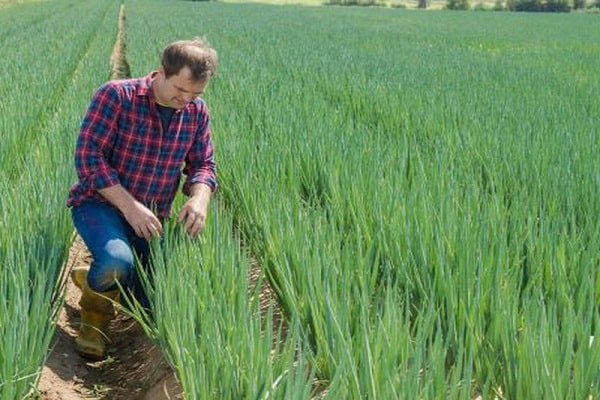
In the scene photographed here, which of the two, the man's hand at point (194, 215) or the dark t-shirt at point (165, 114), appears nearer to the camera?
the man's hand at point (194, 215)

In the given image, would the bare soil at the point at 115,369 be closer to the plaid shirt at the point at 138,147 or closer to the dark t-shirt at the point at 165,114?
the plaid shirt at the point at 138,147

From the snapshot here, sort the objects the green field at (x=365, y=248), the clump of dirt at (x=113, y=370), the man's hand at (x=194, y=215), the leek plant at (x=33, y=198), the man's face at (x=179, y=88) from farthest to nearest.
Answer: the man's hand at (x=194, y=215)
the man's face at (x=179, y=88)
the clump of dirt at (x=113, y=370)
the leek plant at (x=33, y=198)
the green field at (x=365, y=248)

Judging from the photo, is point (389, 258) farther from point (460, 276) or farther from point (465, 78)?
point (465, 78)

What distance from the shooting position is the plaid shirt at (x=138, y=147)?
2.67m

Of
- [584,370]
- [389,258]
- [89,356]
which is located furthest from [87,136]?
[584,370]

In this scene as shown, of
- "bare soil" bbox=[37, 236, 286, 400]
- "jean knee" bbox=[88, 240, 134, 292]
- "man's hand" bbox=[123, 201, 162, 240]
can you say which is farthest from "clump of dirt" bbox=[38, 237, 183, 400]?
"man's hand" bbox=[123, 201, 162, 240]

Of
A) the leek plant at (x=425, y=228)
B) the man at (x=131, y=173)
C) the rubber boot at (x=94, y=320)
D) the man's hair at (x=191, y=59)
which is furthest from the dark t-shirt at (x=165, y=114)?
the rubber boot at (x=94, y=320)

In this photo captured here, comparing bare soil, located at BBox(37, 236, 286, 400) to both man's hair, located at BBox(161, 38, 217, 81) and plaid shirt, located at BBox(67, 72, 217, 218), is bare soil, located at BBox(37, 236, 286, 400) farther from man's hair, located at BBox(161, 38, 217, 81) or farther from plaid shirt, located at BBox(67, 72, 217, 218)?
man's hair, located at BBox(161, 38, 217, 81)

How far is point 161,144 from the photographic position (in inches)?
109

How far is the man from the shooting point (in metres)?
2.55

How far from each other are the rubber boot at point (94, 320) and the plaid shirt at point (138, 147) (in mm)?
333

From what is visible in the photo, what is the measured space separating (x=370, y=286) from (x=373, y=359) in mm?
613

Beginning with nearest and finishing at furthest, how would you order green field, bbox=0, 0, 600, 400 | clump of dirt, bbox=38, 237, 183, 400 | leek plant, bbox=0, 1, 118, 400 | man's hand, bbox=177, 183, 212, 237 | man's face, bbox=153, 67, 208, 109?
green field, bbox=0, 0, 600, 400 → leek plant, bbox=0, 1, 118, 400 → clump of dirt, bbox=38, 237, 183, 400 → man's face, bbox=153, 67, 208, 109 → man's hand, bbox=177, 183, 212, 237

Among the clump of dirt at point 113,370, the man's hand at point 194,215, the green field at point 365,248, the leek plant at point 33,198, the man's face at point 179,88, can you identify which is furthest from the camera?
the man's hand at point 194,215
